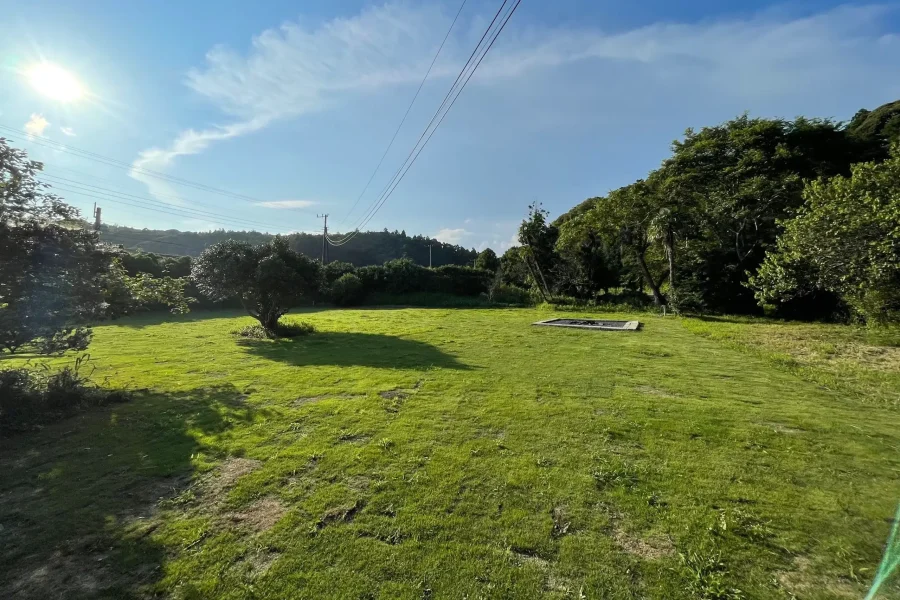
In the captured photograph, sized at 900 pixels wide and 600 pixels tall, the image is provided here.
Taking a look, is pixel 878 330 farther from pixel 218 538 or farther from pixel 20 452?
pixel 20 452

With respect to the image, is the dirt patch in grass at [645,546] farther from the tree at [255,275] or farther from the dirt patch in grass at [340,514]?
the tree at [255,275]

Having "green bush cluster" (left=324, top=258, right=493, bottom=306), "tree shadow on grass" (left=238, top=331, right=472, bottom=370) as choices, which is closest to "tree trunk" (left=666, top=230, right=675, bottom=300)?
"green bush cluster" (left=324, top=258, right=493, bottom=306)

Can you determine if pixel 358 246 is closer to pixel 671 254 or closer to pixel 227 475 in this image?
pixel 671 254

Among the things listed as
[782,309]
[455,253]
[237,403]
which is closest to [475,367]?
[237,403]

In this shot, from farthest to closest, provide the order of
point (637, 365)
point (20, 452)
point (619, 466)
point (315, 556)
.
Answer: point (637, 365) → point (20, 452) → point (619, 466) → point (315, 556)

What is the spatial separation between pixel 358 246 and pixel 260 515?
192 ft

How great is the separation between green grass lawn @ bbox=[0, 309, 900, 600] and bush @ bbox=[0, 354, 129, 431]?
37 centimetres

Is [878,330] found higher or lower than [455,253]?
lower

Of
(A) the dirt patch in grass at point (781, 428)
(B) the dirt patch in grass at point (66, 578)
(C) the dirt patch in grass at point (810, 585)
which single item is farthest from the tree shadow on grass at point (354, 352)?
(C) the dirt patch in grass at point (810, 585)

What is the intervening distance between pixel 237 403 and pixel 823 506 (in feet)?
22.0

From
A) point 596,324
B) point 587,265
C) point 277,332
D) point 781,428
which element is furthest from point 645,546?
point 587,265

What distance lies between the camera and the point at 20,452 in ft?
13.5

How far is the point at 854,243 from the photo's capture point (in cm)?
895

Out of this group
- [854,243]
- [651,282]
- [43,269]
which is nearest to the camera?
[43,269]
